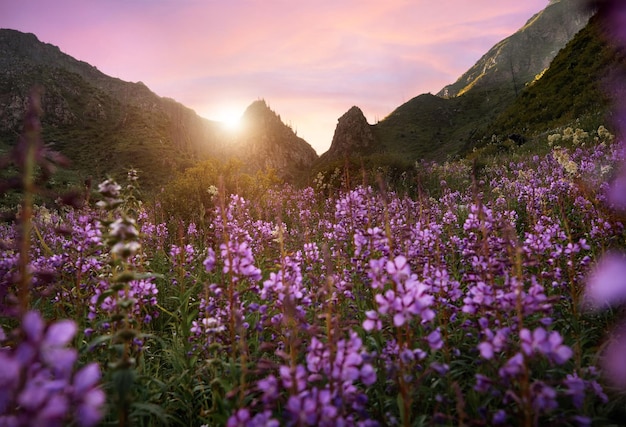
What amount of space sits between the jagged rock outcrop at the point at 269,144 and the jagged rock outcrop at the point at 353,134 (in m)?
19.6

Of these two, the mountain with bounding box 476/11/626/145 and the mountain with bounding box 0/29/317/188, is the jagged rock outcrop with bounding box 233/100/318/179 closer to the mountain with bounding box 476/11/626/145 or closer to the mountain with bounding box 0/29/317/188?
the mountain with bounding box 0/29/317/188

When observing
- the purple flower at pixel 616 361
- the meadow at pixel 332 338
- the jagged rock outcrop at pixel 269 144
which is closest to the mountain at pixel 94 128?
the jagged rock outcrop at pixel 269 144

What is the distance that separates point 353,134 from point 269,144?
34723mm

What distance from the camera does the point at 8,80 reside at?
84.5 metres

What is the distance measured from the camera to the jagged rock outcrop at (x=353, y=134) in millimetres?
104062

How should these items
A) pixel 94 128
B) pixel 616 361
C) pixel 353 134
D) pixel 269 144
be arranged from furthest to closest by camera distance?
pixel 269 144, pixel 353 134, pixel 94 128, pixel 616 361

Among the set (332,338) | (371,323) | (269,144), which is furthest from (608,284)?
(269,144)

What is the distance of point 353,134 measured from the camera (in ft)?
350

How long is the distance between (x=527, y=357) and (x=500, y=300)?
14.4 inches

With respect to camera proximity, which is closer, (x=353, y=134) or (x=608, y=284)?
(x=608, y=284)

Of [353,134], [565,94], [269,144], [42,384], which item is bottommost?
[42,384]

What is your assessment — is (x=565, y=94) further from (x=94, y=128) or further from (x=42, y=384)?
(x=94, y=128)

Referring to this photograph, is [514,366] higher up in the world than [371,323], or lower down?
lower down

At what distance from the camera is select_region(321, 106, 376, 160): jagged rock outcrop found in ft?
341
